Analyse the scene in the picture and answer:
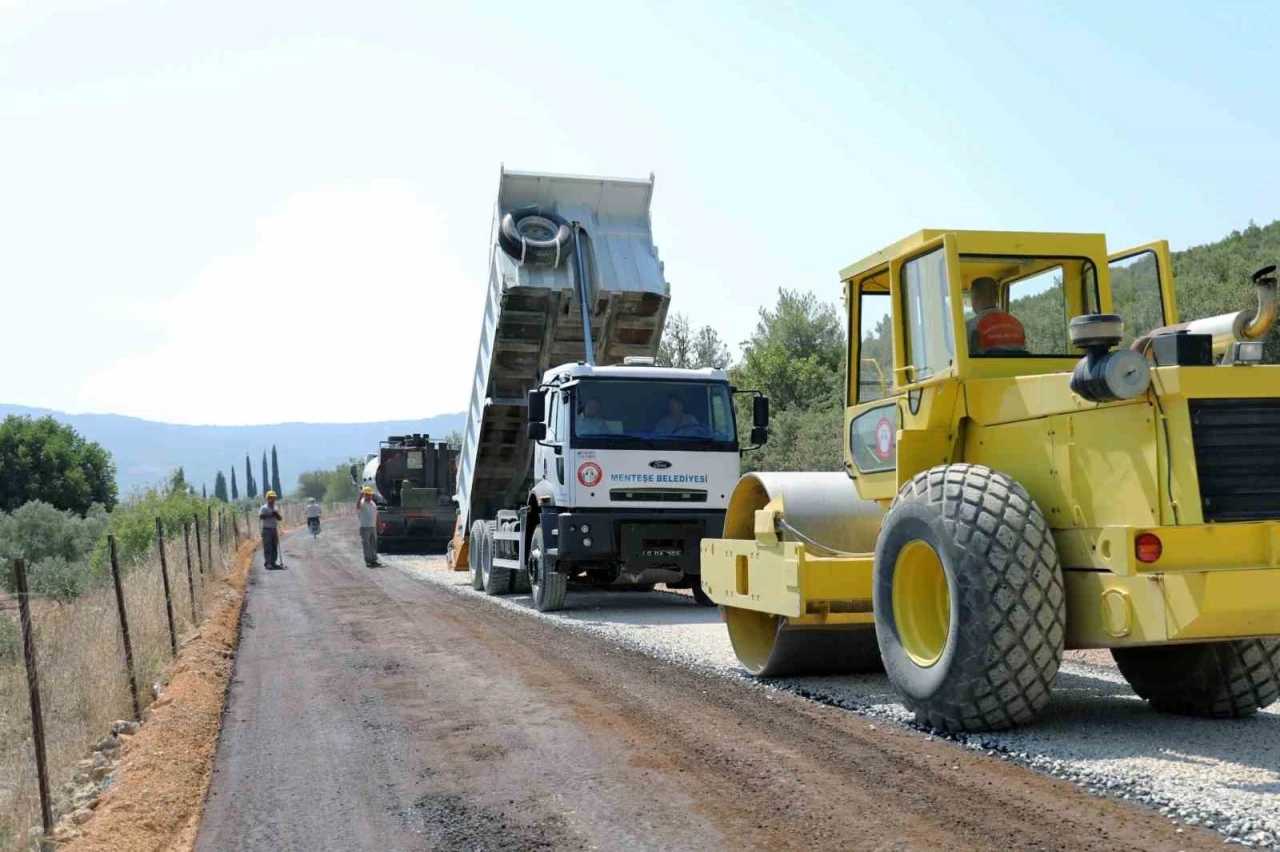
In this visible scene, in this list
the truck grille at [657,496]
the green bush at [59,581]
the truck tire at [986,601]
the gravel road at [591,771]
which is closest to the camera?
the gravel road at [591,771]

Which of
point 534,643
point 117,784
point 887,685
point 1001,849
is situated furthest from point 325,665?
point 1001,849

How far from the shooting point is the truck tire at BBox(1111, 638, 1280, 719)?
659 centimetres

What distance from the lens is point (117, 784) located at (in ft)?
22.0

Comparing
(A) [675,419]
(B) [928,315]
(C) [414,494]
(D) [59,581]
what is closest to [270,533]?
(D) [59,581]

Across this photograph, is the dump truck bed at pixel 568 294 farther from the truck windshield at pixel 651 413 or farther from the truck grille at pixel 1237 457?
the truck grille at pixel 1237 457

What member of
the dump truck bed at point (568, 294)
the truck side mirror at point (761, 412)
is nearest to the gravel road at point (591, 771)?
the truck side mirror at point (761, 412)

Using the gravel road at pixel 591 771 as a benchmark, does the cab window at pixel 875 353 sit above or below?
above

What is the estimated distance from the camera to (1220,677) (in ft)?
21.8

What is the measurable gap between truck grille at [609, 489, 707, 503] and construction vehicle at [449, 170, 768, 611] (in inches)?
0.6

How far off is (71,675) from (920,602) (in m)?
7.76

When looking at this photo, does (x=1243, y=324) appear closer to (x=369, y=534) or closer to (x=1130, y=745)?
(x=1130, y=745)

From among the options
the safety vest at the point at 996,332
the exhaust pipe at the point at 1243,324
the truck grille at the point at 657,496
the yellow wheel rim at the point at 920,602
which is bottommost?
the yellow wheel rim at the point at 920,602

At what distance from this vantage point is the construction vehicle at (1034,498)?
18.9ft

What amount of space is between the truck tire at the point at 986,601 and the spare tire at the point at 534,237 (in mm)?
9611
